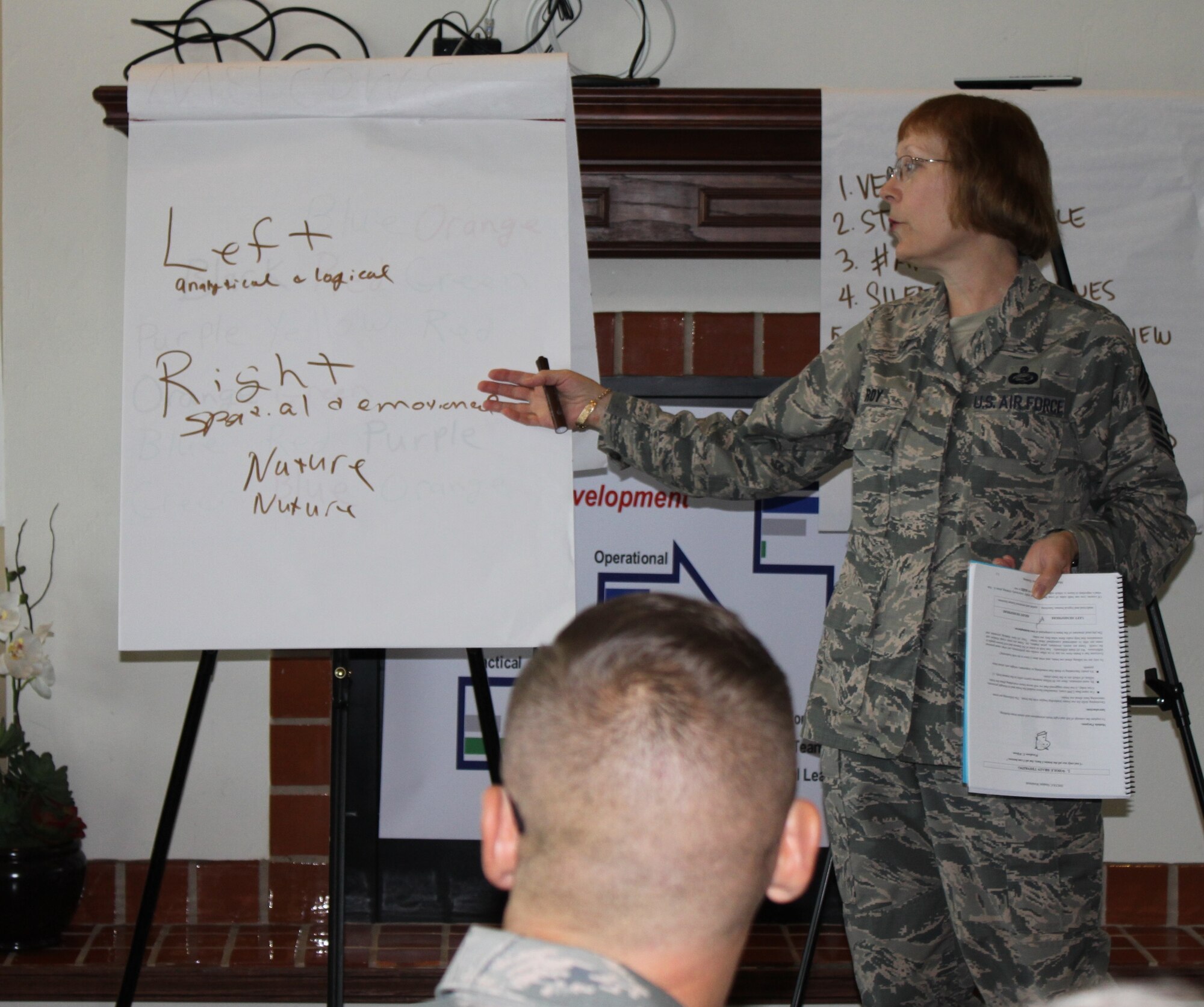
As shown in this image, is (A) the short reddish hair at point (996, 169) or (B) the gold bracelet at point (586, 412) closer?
(A) the short reddish hair at point (996, 169)

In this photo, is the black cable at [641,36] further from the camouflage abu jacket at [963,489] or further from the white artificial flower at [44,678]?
the white artificial flower at [44,678]

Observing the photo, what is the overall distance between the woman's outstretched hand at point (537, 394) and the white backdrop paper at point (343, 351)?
0.02 m

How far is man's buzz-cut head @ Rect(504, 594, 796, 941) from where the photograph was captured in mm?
625

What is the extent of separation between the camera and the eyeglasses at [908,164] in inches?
60.5

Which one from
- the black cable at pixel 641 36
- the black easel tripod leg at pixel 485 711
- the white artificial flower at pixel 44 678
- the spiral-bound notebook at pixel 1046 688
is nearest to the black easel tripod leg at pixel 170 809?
the black easel tripod leg at pixel 485 711

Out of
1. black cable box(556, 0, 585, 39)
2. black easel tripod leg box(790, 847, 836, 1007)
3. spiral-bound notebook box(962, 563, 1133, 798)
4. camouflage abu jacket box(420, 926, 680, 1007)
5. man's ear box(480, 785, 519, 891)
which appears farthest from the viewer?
black cable box(556, 0, 585, 39)

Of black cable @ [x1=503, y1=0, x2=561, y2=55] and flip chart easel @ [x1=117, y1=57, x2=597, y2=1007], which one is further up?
black cable @ [x1=503, y1=0, x2=561, y2=55]

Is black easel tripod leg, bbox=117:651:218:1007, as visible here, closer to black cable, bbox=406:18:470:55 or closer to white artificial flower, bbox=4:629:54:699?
white artificial flower, bbox=4:629:54:699

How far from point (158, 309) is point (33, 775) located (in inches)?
36.8

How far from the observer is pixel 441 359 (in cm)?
165

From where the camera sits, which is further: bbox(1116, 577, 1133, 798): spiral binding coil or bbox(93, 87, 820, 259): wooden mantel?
bbox(93, 87, 820, 259): wooden mantel

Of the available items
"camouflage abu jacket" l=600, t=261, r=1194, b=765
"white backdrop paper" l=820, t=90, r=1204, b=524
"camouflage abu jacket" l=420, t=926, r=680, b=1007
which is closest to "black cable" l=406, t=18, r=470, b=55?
"white backdrop paper" l=820, t=90, r=1204, b=524

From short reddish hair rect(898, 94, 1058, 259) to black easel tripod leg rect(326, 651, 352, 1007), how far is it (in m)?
1.00

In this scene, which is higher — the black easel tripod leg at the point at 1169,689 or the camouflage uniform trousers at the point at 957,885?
the black easel tripod leg at the point at 1169,689
